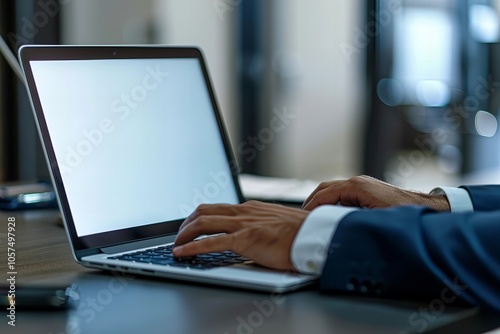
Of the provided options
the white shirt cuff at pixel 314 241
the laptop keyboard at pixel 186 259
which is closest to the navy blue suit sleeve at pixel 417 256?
the white shirt cuff at pixel 314 241

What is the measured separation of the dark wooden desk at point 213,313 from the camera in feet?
2.98

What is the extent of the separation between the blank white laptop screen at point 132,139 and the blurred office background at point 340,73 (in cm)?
262

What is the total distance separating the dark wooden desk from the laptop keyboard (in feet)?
0.11

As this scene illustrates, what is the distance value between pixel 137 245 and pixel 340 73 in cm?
503


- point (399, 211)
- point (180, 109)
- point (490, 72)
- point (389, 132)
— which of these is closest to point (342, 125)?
point (389, 132)

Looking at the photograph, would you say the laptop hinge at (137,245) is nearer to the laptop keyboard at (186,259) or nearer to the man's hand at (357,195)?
the laptop keyboard at (186,259)

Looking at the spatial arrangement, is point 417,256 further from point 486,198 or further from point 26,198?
point 26,198

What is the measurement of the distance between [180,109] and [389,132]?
390 cm

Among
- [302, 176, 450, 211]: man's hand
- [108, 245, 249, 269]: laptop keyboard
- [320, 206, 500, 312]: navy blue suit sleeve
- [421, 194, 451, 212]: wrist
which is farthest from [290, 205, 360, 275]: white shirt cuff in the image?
[421, 194, 451, 212]: wrist

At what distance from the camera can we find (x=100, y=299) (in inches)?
40.8

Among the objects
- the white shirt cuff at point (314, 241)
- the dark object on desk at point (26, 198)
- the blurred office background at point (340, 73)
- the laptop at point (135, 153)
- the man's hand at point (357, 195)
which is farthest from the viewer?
the blurred office background at point (340, 73)

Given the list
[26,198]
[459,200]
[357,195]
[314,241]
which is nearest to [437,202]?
[459,200]

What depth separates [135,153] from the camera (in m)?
1.39

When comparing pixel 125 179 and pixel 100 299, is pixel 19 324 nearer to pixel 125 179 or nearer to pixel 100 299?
pixel 100 299
